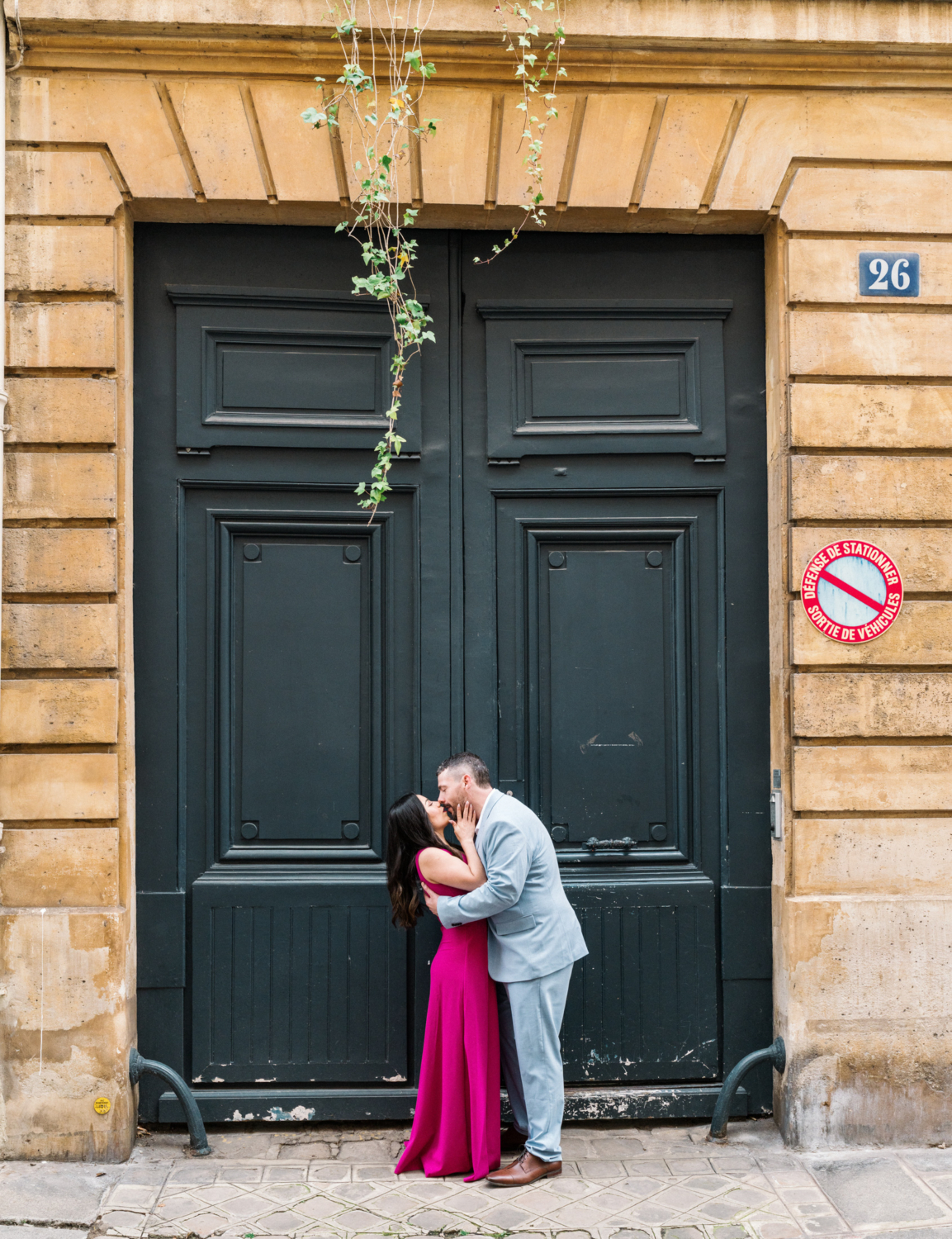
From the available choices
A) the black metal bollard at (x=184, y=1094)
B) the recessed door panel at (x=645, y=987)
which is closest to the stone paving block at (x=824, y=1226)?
the recessed door panel at (x=645, y=987)

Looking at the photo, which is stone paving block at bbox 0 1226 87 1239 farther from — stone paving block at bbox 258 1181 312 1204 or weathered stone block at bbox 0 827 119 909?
weathered stone block at bbox 0 827 119 909

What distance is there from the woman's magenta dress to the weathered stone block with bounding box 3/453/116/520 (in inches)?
86.5

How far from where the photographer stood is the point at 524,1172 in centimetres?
410

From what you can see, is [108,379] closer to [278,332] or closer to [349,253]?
→ [278,332]

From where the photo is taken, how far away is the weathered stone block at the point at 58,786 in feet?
14.6

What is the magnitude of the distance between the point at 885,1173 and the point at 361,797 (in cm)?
268

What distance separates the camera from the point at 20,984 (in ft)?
14.4

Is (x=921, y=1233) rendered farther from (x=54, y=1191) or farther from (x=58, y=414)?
(x=58, y=414)

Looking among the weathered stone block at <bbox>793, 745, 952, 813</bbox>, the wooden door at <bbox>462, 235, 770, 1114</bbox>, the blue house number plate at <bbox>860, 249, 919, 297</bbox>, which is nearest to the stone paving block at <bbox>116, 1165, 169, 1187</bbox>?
the wooden door at <bbox>462, 235, 770, 1114</bbox>

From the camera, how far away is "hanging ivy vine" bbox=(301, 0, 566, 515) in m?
4.32

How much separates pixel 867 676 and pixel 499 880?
192 centimetres

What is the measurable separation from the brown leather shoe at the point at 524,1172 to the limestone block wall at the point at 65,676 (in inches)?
63.1

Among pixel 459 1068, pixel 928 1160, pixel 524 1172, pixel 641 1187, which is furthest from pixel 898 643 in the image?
pixel 524 1172

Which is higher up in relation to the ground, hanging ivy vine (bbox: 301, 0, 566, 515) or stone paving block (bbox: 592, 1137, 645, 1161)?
hanging ivy vine (bbox: 301, 0, 566, 515)
